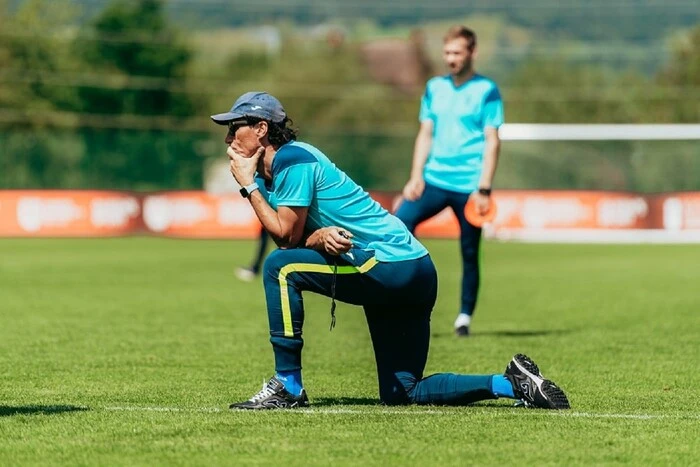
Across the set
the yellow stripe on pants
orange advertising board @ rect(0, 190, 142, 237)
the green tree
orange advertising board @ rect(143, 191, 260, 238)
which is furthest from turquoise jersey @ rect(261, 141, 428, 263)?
the green tree

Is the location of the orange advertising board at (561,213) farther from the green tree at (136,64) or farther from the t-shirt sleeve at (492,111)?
the t-shirt sleeve at (492,111)

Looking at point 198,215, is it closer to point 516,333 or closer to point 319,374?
point 516,333

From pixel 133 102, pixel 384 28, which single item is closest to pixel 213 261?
pixel 133 102

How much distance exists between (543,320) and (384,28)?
130336 millimetres

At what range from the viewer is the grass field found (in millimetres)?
6176

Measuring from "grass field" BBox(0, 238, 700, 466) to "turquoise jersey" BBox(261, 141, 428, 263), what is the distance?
0.82 metres

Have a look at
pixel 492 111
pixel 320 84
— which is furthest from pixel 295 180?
pixel 320 84

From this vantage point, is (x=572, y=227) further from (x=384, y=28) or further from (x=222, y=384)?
(x=384, y=28)

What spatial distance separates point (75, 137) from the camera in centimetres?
3728

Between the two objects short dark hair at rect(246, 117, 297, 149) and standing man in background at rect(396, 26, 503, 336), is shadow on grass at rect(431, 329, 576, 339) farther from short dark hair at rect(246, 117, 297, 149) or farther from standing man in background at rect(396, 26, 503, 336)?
short dark hair at rect(246, 117, 297, 149)

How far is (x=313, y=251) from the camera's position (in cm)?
728

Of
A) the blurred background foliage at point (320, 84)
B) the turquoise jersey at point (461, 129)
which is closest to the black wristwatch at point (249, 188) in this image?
the turquoise jersey at point (461, 129)

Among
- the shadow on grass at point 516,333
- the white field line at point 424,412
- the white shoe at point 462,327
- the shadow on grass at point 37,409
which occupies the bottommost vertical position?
the shadow on grass at point 516,333

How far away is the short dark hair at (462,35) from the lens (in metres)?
11.5
